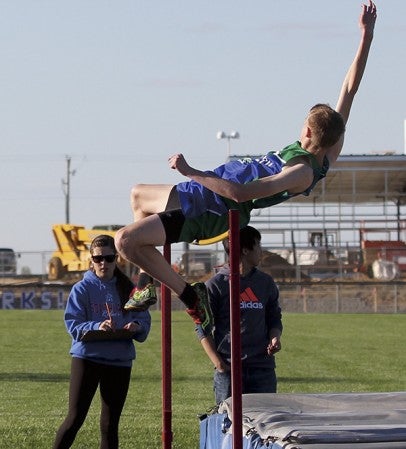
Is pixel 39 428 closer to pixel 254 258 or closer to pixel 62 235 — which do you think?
pixel 254 258

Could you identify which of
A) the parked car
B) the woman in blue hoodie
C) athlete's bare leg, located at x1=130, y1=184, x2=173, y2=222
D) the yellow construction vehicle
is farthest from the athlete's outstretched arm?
the yellow construction vehicle

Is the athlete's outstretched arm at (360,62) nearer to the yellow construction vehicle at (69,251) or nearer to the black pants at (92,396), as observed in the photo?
the black pants at (92,396)

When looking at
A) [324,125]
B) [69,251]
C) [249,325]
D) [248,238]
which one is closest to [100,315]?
[249,325]

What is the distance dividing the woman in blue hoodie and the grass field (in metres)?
2.21

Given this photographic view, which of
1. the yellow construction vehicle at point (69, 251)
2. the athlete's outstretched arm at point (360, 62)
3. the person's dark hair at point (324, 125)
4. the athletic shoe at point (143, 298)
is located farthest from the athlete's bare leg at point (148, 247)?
the yellow construction vehicle at point (69, 251)

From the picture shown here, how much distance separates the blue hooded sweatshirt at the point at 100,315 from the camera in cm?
952

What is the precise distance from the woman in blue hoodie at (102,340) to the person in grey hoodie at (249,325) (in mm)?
562

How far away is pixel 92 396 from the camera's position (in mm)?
9562

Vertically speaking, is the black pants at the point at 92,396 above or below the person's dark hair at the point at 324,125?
below

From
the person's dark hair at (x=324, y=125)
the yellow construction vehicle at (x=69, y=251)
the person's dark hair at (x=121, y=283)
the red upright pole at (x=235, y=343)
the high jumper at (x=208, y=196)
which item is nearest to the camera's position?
the red upright pole at (x=235, y=343)

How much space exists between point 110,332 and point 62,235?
4751cm

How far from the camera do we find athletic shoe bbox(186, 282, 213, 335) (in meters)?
7.53

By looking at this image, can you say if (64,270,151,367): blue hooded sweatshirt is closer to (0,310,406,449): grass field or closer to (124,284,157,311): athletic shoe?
(124,284,157,311): athletic shoe

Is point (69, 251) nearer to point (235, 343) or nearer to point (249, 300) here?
point (249, 300)
